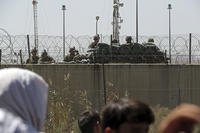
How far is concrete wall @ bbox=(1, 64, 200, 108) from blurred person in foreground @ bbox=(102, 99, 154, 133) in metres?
10.4

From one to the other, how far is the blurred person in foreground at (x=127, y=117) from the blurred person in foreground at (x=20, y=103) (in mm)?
602

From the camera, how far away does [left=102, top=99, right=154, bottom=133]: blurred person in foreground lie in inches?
134

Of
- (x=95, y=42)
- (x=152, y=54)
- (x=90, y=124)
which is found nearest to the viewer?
(x=90, y=124)

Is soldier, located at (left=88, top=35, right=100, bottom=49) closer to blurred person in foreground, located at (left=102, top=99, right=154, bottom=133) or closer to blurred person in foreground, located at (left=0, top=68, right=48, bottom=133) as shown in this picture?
blurred person in foreground, located at (left=102, top=99, right=154, bottom=133)

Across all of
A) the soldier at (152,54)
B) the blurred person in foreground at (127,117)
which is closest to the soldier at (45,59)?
the soldier at (152,54)

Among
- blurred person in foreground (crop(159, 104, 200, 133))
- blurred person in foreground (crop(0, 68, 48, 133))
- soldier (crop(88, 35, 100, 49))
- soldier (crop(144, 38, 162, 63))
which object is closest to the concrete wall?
soldier (crop(88, 35, 100, 49))

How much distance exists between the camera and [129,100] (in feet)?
11.5

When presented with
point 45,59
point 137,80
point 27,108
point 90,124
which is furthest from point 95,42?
point 27,108

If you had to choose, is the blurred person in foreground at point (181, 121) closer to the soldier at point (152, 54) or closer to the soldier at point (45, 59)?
the soldier at point (45, 59)

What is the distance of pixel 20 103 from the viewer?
9.34 feet

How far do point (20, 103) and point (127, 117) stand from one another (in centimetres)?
73

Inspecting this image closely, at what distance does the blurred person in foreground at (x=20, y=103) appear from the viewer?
9.23 feet

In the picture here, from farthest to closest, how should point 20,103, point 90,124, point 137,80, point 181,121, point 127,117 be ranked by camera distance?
point 137,80 → point 90,124 → point 127,117 → point 181,121 → point 20,103

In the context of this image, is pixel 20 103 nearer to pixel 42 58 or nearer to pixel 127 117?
pixel 127 117
